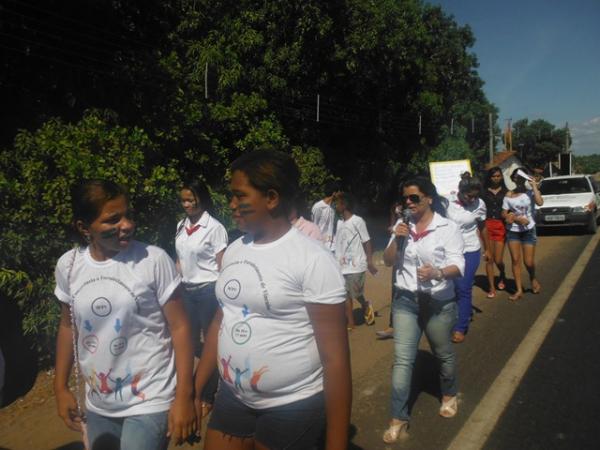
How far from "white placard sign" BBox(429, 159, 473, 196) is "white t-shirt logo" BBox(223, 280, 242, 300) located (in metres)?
13.6

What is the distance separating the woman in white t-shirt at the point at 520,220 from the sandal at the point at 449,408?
4.00m

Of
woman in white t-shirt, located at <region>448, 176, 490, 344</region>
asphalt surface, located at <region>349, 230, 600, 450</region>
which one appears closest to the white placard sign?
asphalt surface, located at <region>349, 230, 600, 450</region>

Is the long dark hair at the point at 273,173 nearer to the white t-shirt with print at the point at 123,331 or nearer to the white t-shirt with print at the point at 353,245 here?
the white t-shirt with print at the point at 123,331

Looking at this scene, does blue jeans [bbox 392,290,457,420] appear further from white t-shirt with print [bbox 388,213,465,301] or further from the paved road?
the paved road

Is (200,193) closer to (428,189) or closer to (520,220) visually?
(428,189)

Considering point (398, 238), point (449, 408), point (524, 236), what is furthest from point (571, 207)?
point (398, 238)

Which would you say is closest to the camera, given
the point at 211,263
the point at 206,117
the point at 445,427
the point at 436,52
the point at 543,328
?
the point at 445,427

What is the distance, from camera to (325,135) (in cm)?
1675

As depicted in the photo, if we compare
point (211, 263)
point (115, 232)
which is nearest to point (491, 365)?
point (211, 263)

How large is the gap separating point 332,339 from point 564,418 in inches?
113

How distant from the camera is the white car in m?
14.3

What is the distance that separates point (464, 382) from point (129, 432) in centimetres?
329

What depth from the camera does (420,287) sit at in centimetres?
351

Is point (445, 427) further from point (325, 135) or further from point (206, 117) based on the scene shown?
point (325, 135)
